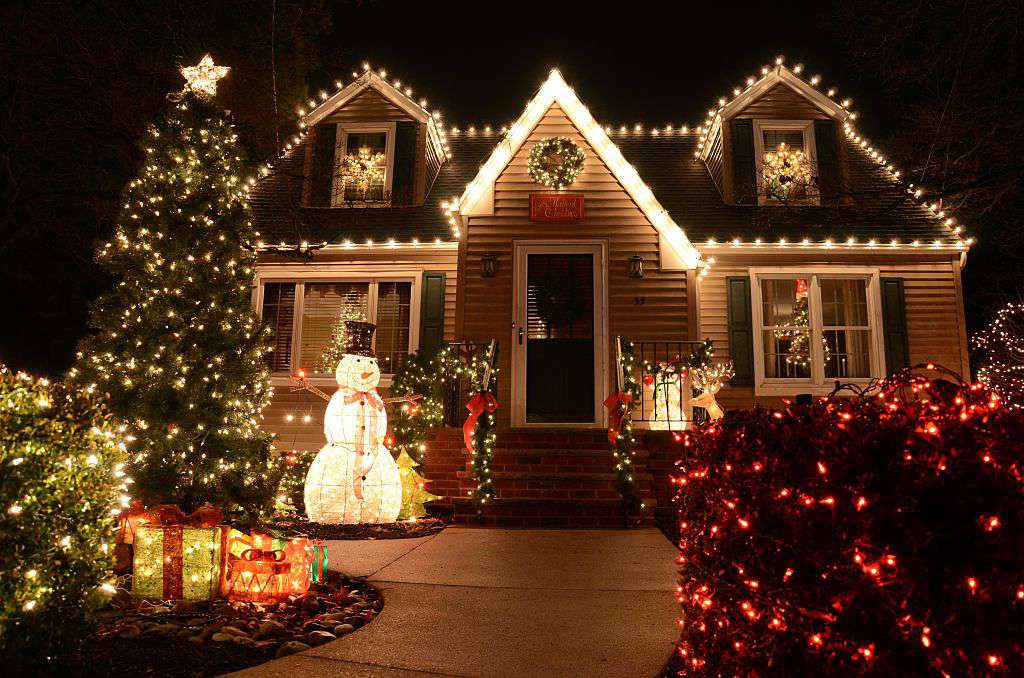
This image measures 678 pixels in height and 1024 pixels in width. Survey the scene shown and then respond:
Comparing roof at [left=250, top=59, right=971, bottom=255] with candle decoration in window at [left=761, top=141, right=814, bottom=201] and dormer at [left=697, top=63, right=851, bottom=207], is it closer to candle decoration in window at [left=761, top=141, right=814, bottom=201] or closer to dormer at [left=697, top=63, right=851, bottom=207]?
dormer at [left=697, top=63, right=851, bottom=207]

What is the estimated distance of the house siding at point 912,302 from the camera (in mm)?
10242

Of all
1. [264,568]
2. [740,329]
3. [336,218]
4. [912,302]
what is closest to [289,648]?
[264,568]

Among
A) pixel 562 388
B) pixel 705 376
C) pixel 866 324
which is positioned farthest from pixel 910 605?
pixel 866 324

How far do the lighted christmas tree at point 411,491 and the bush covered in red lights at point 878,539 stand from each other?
549cm

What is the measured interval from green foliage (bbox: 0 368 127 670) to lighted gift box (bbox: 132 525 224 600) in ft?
3.36

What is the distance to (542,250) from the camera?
958 cm

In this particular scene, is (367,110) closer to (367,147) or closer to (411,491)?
(367,147)

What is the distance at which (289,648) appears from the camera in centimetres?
304

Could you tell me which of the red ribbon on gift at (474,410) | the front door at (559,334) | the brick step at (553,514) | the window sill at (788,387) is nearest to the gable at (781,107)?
the front door at (559,334)

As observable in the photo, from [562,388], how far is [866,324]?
540cm

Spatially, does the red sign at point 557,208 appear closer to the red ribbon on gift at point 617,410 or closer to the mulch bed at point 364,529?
the red ribbon on gift at point 617,410

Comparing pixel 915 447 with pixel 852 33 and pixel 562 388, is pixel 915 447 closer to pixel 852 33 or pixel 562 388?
pixel 562 388

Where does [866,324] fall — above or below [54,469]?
above

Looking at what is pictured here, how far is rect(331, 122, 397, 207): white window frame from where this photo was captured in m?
11.5
